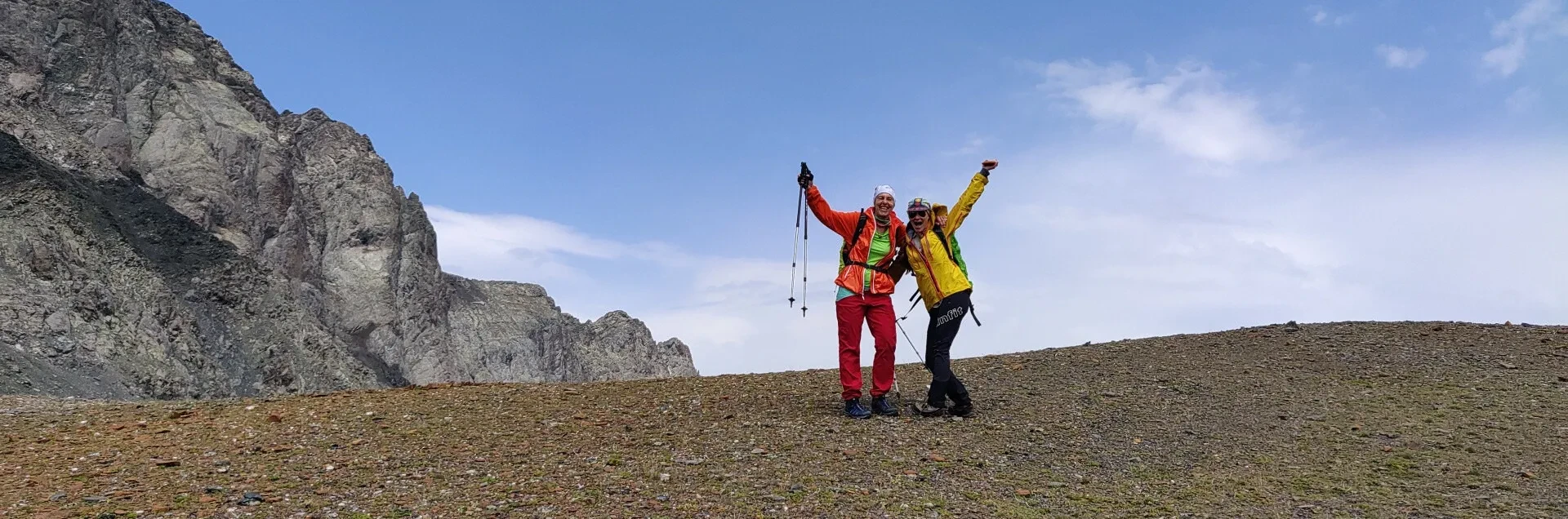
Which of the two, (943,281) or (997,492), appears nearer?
(997,492)

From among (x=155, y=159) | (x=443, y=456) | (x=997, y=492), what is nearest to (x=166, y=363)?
(x=155, y=159)

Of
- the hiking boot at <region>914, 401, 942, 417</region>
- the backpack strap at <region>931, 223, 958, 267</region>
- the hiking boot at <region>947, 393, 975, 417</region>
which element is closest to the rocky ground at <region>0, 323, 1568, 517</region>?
the hiking boot at <region>914, 401, 942, 417</region>

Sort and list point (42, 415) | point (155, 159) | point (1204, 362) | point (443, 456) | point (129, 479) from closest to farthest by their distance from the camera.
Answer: point (129, 479) → point (443, 456) → point (42, 415) → point (1204, 362) → point (155, 159)

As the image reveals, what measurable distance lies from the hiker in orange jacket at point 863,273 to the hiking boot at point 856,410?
0.03 metres

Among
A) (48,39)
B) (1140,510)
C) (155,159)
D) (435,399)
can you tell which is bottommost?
(1140,510)

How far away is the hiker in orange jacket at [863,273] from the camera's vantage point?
30.6 ft

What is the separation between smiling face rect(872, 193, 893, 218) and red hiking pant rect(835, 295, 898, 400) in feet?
2.58

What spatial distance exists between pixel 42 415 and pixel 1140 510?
11.6 metres

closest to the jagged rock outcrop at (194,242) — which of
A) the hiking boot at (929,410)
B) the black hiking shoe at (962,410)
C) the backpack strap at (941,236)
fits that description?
the hiking boot at (929,410)

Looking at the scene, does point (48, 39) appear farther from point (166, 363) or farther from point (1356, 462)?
point (1356, 462)

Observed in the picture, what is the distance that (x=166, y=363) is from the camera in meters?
37.3

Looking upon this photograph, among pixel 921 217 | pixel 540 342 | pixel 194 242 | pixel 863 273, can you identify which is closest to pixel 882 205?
pixel 921 217

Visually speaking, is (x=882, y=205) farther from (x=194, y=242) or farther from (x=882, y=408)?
(x=194, y=242)

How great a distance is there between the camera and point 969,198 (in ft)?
31.1
